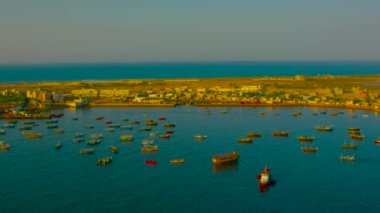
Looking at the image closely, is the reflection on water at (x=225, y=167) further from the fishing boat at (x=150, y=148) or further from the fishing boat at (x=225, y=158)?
the fishing boat at (x=150, y=148)

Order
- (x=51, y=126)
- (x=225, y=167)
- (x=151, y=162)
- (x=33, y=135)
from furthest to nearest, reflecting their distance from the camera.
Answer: (x=51, y=126)
(x=33, y=135)
(x=151, y=162)
(x=225, y=167)

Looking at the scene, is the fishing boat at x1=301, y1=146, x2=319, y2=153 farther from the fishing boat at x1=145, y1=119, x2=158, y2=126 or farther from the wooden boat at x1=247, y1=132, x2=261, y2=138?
the fishing boat at x1=145, y1=119, x2=158, y2=126

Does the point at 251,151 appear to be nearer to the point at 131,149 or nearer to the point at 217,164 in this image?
the point at 217,164

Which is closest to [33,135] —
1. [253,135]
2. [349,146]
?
[253,135]

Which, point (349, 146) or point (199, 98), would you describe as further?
point (199, 98)

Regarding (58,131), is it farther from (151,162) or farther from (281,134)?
(281,134)

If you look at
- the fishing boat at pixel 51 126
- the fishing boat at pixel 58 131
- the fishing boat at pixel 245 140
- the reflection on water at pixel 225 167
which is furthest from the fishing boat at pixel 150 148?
the fishing boat at pixel 51 126

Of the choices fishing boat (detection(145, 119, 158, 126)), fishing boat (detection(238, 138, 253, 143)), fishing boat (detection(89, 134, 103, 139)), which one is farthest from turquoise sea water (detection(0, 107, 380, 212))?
fishing boat (detection(145, 119, 158, 126))

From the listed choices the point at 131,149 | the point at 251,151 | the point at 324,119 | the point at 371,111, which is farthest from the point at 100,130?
the point at 371,111
